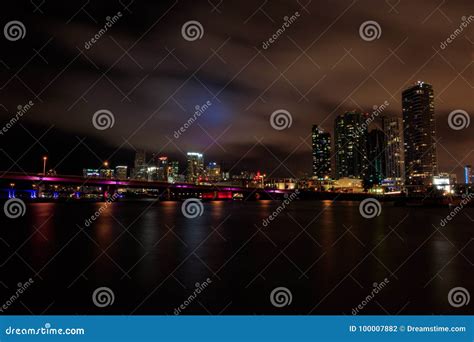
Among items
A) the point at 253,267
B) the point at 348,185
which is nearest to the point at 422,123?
the point at 348,185

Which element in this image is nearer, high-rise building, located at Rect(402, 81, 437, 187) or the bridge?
the bridge

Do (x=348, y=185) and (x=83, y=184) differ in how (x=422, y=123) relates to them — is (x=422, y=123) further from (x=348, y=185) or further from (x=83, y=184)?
(x=83, y=184)

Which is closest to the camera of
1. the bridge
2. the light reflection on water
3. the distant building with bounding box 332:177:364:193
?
the light reflection on water

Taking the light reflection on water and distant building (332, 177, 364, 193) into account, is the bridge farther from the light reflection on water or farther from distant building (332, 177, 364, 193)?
distant building (332, 177, 364, 193)

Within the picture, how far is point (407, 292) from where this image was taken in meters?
8.60

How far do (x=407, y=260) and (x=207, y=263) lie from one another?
22.8ft

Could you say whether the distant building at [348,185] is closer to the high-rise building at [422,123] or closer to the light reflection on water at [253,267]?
the high-rise building at [422,123]

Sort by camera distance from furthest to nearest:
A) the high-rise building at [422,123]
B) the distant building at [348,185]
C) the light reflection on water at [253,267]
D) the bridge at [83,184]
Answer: the high-rise building at [422,123] → the distant building at [348,185] → the bridge at [83,184] → the light reflection on water at [253,267]

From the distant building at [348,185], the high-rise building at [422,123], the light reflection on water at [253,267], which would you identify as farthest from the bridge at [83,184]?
the high-rise building at [422,123]

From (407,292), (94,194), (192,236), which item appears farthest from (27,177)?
(94,194)

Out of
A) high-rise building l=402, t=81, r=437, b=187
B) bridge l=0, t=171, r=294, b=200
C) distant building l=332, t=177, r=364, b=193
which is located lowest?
bridge l=0, t=171, r=294, b=200

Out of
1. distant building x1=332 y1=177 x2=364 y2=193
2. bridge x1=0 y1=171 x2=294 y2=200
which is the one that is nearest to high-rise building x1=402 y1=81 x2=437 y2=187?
distant building x1=332 y1=177 x2=364 y2=193

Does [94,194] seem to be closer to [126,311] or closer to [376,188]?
[376,188]

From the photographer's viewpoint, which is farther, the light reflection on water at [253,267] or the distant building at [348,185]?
the distant building at [348,185]
